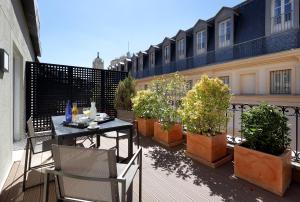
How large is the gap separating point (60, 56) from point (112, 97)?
13949 mm

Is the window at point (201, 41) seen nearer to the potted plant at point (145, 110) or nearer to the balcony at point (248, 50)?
the balcony at point (248, 50)

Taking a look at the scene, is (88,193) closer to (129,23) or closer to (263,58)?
(263,58)

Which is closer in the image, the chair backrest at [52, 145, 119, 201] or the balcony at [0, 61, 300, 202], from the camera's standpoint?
the chair backrest at [52, 145, 119, 201]

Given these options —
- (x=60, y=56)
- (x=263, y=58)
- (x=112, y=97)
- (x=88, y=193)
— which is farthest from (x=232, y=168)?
(x=60, y=56)

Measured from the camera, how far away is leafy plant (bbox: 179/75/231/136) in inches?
153

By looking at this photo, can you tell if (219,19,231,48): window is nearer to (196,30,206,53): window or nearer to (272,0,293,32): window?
(196,30,206,53): window

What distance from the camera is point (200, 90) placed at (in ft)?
13.0

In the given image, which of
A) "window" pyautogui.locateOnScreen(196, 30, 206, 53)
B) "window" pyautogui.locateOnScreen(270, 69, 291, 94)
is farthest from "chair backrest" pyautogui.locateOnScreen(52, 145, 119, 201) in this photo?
"window" pyautogui.locateOnScreen(196, 30, 206, 53)

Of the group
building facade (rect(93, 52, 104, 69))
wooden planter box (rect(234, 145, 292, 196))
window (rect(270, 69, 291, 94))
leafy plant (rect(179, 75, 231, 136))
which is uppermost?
building facade (rect(93, 52, 104, 69))

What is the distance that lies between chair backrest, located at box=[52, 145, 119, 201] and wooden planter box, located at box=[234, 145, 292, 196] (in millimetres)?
2253

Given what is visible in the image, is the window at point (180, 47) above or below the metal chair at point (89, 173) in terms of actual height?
above

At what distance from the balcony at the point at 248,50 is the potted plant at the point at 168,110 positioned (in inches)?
276

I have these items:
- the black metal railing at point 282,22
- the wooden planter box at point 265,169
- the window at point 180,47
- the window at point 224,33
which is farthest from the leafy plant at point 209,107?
the window at point 180,47

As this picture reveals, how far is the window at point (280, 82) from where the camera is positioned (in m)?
9.52
